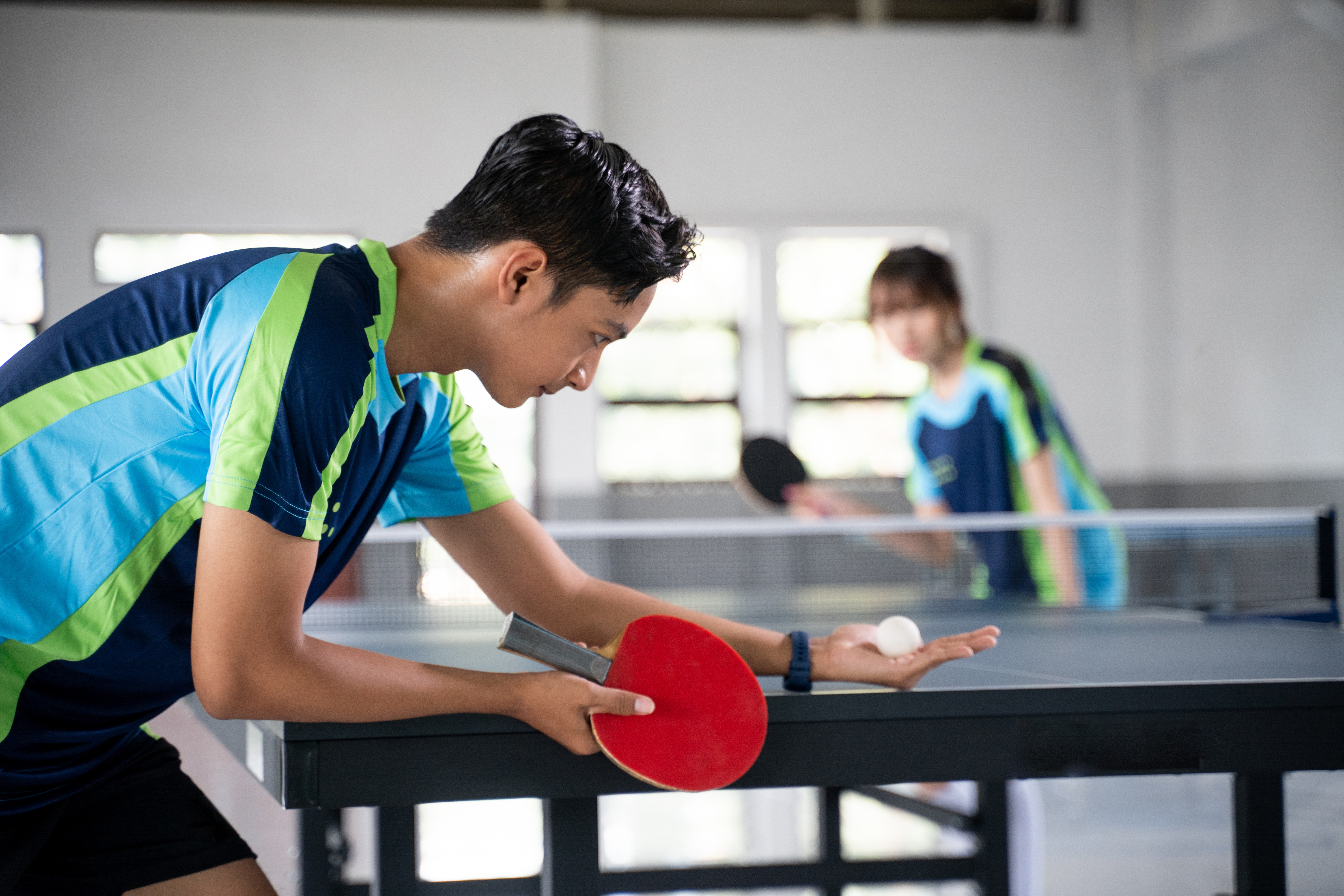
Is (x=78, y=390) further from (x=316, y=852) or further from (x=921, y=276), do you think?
(x=921, y=276)

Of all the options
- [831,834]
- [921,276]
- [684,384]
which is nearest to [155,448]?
[831,834]

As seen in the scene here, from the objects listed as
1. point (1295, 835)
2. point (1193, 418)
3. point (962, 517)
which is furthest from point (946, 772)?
point (1193, 418)

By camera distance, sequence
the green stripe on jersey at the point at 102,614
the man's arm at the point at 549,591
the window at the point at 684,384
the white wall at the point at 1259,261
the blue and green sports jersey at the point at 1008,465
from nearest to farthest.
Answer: the green stripe on jersey at the point at 102,614, the man's arm at the point at 549,591, the blue and green sports jersey at the point at 1008,465, the white wall at the point at 1259,261, the window at the point at 684,384

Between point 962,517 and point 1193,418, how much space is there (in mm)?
3861

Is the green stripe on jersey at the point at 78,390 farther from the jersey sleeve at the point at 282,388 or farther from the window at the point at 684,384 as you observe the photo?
the window at the point at 684,384

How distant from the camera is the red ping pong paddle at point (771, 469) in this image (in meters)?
3.18

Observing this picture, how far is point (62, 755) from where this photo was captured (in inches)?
43.1

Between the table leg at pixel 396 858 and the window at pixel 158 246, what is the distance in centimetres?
461

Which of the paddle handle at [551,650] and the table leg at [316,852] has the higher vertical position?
the paddle handle at [551,650]

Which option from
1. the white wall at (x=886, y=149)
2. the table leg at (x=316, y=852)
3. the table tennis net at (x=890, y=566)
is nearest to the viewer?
the table leg at (x=316, y=852)

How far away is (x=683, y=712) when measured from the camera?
3.62ft

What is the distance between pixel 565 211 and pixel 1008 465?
7.21 ft

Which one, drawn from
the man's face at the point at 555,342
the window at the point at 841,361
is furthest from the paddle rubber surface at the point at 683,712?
the window at the point at 841,361

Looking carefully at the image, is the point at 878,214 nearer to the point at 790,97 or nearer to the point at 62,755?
the point at 790,97
